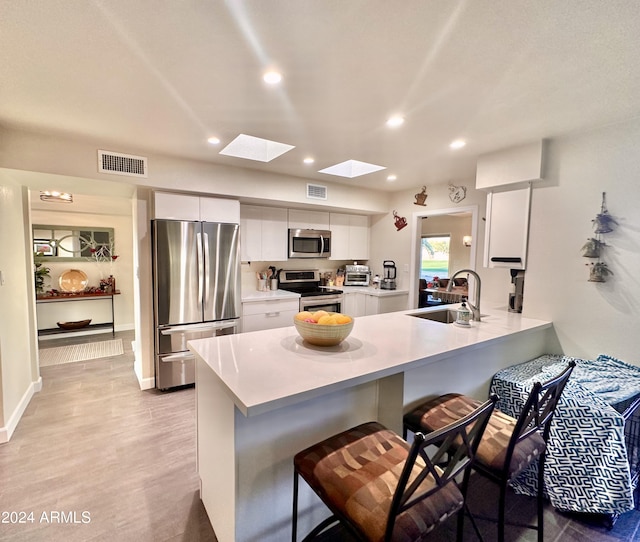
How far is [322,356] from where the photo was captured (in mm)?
1585

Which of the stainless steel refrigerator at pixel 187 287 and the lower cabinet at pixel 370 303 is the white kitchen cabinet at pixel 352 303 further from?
the stainless steel refrigerator at pixel 187 287

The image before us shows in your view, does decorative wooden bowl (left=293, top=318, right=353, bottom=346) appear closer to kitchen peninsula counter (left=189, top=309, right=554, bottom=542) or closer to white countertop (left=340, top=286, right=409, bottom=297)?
kitchen peninsula counter (left=189, top=309, right=554, bottom=542)

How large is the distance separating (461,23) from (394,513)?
1807 millimetres

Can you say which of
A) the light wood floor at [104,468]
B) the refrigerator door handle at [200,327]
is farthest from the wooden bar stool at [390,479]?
the refrigerator door handle at [200,327]

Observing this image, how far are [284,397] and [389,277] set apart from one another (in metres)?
3.93

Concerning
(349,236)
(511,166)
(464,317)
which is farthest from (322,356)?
(349,236)

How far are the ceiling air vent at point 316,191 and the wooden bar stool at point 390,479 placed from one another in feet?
10.6

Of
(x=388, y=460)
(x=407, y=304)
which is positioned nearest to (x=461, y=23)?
(x=388, y=460)

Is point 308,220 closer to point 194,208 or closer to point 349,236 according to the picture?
point 349,236

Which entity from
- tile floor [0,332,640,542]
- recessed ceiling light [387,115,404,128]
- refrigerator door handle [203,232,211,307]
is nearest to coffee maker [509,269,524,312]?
tile floor [0,332,640,542]

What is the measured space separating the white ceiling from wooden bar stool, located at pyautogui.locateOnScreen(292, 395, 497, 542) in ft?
4.94

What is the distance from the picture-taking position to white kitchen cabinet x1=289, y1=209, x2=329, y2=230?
446 centimetres

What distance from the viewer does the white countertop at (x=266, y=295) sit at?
3.85m

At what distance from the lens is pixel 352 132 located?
8.06 feet
